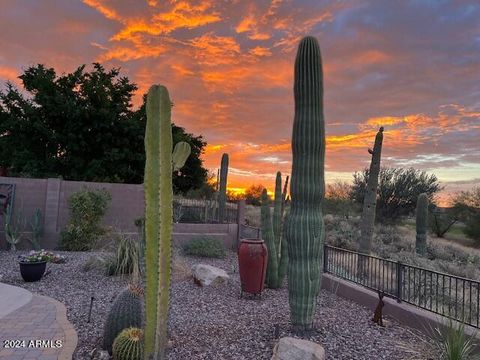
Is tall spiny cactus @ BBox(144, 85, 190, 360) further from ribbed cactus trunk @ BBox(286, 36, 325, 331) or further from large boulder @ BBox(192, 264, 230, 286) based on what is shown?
large boulder @ BBox(192, 264, 230, 286)

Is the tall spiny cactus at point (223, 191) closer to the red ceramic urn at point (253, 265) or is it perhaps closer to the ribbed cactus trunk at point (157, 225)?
the red ceramic urn at point (253, 265)

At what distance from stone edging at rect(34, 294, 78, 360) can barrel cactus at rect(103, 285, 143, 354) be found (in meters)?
0.37

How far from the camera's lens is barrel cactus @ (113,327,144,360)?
374cm

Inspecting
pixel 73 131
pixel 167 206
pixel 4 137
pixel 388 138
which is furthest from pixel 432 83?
pixel 4 137

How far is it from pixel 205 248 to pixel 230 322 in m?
6.11

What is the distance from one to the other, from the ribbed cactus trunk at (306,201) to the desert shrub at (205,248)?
6.53 m

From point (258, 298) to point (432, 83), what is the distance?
26.0ft

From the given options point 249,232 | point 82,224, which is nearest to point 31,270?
point 82,224

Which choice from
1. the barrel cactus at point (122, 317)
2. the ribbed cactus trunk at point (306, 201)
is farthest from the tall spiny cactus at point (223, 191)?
the barrel cactus at point (122, 317)

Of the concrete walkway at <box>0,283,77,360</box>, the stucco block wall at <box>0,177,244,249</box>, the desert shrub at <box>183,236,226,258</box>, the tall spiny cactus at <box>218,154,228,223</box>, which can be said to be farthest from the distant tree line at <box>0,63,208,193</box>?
the concrete walkway at <box>0,283,77,360</box>

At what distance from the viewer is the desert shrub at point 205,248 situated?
11.5m

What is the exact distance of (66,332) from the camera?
4.65 metres

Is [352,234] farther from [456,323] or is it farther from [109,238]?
[456,323]

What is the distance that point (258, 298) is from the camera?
6871 mm
